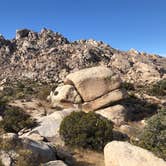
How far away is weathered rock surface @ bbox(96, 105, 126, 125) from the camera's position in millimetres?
28953

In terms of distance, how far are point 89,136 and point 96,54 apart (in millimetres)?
79421

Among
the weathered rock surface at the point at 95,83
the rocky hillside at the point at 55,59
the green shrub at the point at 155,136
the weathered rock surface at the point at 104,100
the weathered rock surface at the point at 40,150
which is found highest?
the rocky hillside at the point at 55,59

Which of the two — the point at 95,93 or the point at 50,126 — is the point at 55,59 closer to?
the point at 95,93

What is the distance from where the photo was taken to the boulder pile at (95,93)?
3098cm

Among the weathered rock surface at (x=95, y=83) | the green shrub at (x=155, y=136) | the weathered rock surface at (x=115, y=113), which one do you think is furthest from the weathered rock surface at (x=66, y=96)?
the green shrub at (x=155, y=136)

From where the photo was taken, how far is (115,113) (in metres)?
29.7

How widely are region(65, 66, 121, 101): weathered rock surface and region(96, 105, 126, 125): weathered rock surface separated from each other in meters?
2.04

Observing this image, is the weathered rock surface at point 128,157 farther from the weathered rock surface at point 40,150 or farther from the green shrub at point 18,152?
the green shrub at point 18,152

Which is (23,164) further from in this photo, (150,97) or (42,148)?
(150,97)

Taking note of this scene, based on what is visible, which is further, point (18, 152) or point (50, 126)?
point (50, 126)

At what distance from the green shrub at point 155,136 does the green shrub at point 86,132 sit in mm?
2570

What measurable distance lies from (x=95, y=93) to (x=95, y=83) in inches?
39.7

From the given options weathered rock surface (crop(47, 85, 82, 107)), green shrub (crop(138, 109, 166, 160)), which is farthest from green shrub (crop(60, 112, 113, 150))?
weathered rock surface (crop(47, 85, 82, 107))

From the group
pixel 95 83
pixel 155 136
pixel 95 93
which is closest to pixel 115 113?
pixel 95 93
